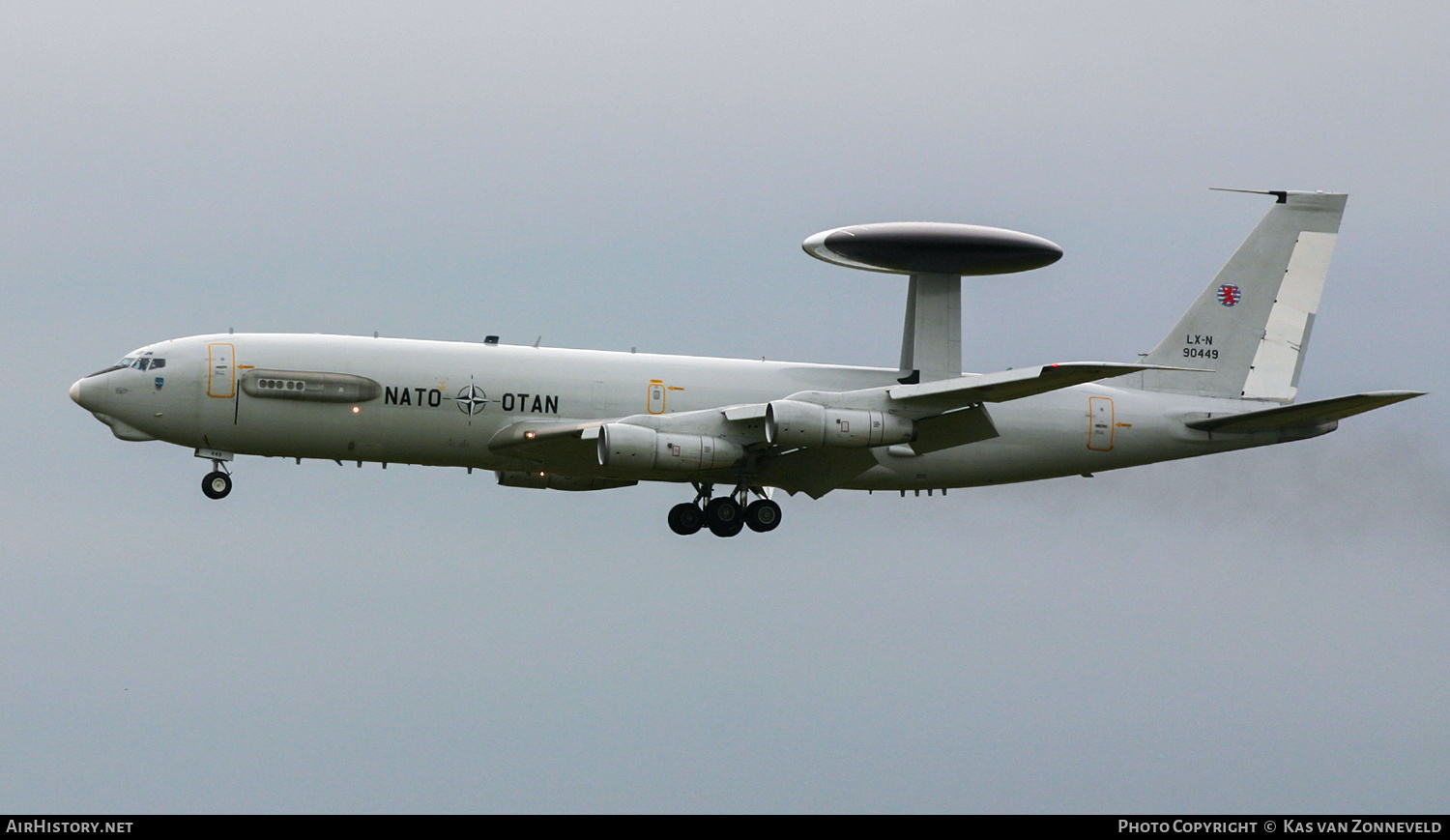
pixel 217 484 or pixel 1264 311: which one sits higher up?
pixel 1264 311

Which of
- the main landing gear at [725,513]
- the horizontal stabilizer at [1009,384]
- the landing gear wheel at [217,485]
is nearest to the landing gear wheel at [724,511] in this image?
the main landing gear at [725,513]

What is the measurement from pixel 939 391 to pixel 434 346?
448 inches

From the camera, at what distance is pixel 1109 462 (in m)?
41.5

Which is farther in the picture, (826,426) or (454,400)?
(454,400)

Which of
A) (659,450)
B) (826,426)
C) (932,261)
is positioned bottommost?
(659,450)

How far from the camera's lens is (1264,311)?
43.3 m

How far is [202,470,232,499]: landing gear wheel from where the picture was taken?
3825cm

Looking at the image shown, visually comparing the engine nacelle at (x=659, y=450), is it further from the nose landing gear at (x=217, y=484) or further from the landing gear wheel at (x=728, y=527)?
the nose landing gear at (x=217, y=484)

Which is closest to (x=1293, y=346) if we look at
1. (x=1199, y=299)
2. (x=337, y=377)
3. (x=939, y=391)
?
(x=1199, y=299)

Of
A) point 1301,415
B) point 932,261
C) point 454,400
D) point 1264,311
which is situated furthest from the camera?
point 1264,311

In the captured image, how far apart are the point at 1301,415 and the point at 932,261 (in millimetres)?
9704

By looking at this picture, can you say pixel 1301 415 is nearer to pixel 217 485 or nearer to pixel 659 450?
pixel 659 450

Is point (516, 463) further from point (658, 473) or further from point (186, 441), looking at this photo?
point (186, 441)

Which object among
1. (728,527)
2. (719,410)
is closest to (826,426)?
(719,410)
